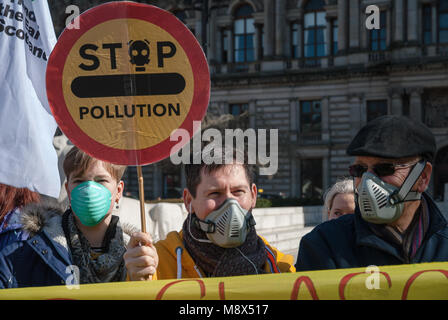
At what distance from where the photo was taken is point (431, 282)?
1.93m

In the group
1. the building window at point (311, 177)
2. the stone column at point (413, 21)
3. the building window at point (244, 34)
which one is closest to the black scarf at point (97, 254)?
the building window at point (311, 177)

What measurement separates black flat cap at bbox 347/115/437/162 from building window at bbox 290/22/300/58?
108 ft

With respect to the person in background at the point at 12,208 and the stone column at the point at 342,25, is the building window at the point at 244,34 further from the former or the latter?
the person in background at the point at 12,208

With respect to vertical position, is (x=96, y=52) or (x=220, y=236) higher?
(x=96, y=52)

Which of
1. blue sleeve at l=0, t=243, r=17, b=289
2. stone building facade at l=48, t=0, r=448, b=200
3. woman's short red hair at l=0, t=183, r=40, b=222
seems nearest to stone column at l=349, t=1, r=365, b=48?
stone building facade at l=48, t=0, r=448, b=200

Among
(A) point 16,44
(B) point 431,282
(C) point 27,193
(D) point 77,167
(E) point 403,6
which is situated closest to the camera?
(B) point 431,282

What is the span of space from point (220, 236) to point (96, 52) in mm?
961

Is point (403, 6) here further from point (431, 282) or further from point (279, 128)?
point (431, 282)

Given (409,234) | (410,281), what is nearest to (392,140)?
(409,234)

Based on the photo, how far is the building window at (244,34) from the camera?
117 feet

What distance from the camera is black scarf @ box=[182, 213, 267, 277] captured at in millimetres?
2627

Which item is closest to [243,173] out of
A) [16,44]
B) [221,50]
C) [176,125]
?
[176,125]

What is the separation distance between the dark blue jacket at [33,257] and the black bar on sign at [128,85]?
86 cm

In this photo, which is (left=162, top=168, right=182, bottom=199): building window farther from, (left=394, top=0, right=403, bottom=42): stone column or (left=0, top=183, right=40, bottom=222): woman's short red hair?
(left=0, top=183, right=40, bottom=222): woman's short red hair
